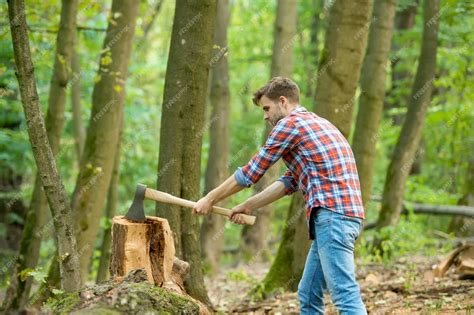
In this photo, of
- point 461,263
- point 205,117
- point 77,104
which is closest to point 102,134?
point 205,117

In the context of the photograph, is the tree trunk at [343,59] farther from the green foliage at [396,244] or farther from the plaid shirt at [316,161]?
the plaid shirt at [316,161]

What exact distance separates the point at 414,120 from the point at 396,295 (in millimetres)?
4666

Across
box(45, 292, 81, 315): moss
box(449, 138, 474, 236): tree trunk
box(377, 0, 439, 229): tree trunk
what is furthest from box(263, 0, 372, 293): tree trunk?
box(449, 138, 474, 236): tree trunk

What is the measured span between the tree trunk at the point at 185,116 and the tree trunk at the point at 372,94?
3.59m

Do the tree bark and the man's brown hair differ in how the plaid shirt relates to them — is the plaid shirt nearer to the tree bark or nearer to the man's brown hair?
the man's brown hair

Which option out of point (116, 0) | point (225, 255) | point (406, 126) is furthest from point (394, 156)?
point (225, 255)

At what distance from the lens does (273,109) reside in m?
5.40

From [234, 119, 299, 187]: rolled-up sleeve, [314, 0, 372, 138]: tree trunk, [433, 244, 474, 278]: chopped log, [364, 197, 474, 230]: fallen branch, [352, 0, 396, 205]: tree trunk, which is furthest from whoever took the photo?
[364, 197, 474, 230]: fallen branch

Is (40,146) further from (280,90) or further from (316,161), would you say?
(316,161)

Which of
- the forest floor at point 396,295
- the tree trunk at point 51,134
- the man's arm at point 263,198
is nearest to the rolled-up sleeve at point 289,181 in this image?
the man's arm at point 263,198

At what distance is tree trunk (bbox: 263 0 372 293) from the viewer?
8.27m

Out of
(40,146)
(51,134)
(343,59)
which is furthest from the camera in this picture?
(51,134)

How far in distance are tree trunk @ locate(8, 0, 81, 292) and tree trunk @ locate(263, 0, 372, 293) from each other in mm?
3383

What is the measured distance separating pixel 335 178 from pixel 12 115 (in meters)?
10.1
